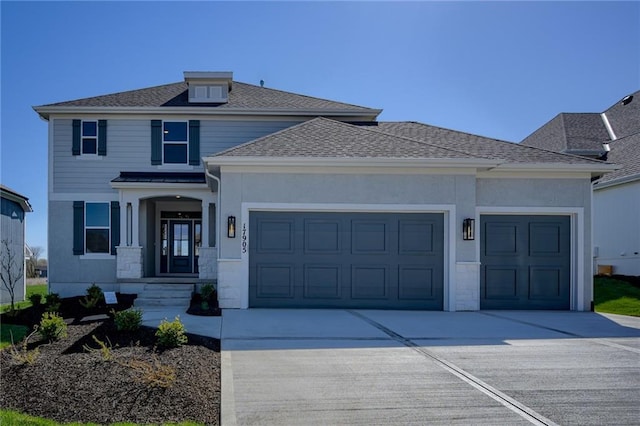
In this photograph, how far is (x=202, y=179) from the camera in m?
14.7

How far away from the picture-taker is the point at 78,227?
14.8 m

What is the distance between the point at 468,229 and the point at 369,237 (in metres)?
2.32

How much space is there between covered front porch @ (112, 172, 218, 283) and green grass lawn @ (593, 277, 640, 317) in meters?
10.8

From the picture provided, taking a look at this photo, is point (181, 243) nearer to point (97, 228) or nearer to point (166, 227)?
point (166, 227)

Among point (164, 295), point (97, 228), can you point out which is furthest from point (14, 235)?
point (164, 295)

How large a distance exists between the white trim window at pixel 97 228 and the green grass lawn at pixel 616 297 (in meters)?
14.2

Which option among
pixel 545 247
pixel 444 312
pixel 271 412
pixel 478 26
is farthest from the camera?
pixel 478 26

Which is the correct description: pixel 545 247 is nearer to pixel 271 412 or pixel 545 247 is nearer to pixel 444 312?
pixel 444 312

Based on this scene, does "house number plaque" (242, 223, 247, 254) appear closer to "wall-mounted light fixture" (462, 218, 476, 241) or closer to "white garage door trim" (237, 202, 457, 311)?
"white garage door trim" (237, 202, 457, 311)

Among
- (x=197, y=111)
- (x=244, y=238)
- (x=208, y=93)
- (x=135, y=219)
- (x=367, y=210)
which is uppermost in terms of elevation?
(x=208, y=93)

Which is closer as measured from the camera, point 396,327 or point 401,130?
point 396,327

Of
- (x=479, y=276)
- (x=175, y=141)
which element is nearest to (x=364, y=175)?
(x=479, y=276)

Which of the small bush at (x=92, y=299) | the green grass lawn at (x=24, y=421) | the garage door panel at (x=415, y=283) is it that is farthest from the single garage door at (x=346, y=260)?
the green grass lawn at (x=24, y=421)

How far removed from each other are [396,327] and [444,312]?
2.63 meters
